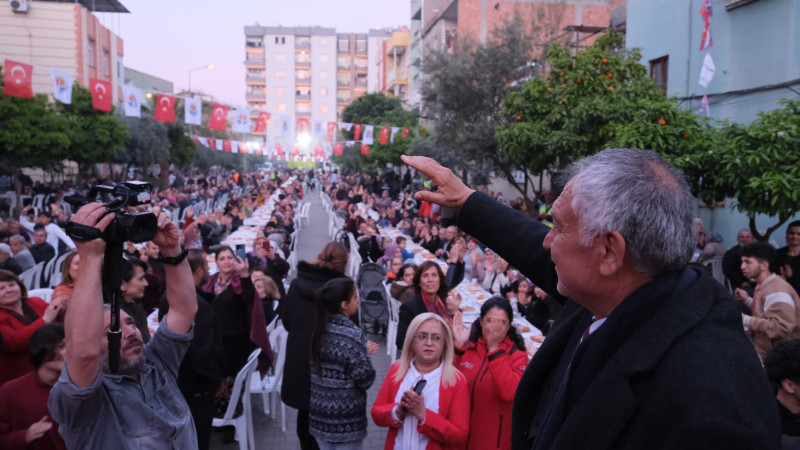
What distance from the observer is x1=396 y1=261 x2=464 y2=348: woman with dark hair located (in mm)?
5250

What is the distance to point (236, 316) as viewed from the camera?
5.62m

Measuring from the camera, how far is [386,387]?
12.6 ft

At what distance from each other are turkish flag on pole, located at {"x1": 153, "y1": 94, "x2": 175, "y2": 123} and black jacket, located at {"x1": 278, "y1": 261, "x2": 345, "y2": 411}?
1369 cm

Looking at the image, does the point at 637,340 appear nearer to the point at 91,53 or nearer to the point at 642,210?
the point at 642,210

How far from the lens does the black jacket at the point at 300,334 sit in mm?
4668

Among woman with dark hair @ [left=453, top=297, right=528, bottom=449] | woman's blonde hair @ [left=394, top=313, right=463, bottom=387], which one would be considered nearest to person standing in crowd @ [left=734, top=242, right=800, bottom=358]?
woman with dark hair @ [left=453, top=297, right=528, bottom=449]

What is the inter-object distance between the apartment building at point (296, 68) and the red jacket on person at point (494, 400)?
108156 millimetres

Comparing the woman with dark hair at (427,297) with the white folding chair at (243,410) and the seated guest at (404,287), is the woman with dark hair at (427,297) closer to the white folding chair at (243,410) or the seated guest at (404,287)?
the white folding chair at (243,410)

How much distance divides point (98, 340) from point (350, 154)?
50039 millimetres

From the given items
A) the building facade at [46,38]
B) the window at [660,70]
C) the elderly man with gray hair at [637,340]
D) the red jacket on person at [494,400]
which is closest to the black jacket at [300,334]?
the red jacket on person at [494,400]

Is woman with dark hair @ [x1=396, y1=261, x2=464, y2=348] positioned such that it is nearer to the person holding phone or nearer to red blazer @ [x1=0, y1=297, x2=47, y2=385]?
the person holding phone

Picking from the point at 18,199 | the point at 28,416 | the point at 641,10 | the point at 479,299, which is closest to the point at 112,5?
the point at 18,199

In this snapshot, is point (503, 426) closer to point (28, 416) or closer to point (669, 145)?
point (28, 416)

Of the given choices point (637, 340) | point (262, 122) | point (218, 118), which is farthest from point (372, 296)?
point (262, 122)
